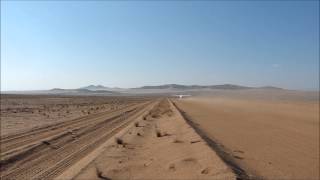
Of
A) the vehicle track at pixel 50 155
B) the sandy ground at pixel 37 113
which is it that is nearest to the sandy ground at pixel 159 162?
the vehicle track at pixel 50 155

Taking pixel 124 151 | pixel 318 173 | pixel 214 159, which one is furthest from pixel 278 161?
pixel 124 151

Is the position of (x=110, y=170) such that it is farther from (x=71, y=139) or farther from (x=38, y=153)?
(x=71, y=139)

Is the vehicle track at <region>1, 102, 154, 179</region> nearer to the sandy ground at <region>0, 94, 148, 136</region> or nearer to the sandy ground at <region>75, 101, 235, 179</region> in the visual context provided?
the sandy ground at <region>75, 101, 235, 179</region>

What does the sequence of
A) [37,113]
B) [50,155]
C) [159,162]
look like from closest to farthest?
[159,162]
[50,155]
[37,113]

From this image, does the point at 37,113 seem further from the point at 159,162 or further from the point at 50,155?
the point at 159,162

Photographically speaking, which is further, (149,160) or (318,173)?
(149,160)

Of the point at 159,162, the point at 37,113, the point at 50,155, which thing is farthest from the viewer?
the point at 37,113

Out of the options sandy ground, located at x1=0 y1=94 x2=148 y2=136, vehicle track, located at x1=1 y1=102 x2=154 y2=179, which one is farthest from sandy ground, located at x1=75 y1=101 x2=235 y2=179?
sandy ground, located at x1=0 y1=94 x2=148 y2=136

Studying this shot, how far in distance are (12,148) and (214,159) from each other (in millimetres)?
7690

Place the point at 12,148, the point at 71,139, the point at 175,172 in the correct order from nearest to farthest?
1. the point at 175,172
2. the point at 12,148
3. the point at 71,139

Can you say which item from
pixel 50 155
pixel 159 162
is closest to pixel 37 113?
pixel 50 155

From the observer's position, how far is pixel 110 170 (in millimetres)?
11562

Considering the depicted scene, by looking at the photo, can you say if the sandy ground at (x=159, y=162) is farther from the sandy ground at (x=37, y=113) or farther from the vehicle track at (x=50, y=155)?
the sandy ground at (x=37, y=113)

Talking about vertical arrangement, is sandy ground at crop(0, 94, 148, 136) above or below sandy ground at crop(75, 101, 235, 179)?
above
